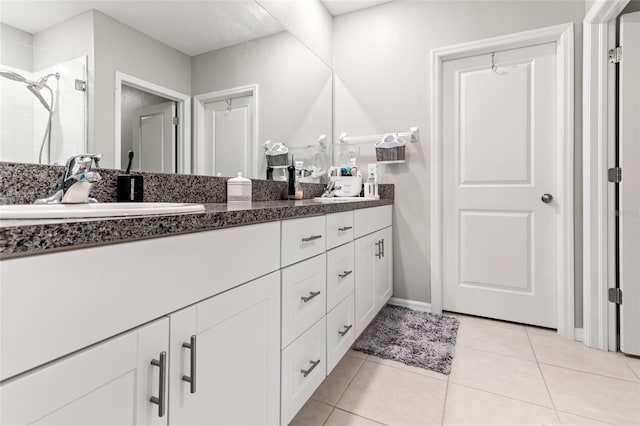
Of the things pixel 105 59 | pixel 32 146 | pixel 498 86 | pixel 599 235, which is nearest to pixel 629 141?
pixel 599 235

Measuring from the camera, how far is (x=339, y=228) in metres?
1.49

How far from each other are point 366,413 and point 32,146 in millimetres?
1518

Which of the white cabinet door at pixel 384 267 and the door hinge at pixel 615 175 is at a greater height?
the door hinge at pixel 615 175

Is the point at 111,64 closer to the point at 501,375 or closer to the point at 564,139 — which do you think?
the point at 501,375

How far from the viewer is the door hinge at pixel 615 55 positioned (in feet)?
5.90

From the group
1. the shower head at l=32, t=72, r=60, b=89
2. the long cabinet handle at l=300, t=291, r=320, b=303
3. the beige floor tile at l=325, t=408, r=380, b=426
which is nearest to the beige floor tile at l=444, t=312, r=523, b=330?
the beige floor tile at l=325, t=408, r=380, b=426

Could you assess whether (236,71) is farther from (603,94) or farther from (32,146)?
(603,94)

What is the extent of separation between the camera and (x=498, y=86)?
2254 millimetres

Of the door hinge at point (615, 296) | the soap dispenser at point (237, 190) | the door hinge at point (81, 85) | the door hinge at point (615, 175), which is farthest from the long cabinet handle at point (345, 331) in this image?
the door hinge at point (615, 175)

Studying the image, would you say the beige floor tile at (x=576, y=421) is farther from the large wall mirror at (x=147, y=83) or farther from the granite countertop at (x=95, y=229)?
the large wall mirror at (x=147, y=83)

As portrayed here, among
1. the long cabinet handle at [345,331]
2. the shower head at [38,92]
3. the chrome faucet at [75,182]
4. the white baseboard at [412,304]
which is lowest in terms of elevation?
the white baseboard at [412,304]

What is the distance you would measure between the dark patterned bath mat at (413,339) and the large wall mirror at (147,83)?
1.26 m

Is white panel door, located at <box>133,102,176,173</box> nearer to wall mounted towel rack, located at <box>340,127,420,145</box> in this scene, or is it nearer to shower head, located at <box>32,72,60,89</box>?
shower head, located at <box>32,72,60,89</box>

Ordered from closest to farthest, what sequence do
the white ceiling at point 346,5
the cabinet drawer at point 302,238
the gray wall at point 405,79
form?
1. the cabinet drawer at point 302,238
2. the gray wall at point 405,79
3. the white ceiling at point 346,5
